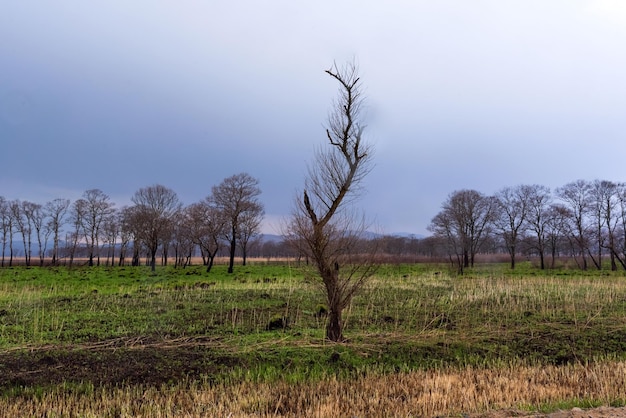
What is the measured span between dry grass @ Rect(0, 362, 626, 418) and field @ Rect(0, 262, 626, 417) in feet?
0.09

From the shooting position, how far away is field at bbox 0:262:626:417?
19.2 feet

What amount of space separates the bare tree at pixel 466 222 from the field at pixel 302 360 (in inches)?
1670

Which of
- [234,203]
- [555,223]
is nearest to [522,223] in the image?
[555,223]

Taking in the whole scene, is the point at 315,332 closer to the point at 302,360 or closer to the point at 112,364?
the point at 302,360

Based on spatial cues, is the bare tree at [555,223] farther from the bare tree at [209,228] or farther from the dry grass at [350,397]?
the dry grass at [350,397]

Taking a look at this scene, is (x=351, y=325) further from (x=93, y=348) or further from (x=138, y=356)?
(x=93, y=348)

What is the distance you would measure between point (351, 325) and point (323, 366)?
372 centimetres

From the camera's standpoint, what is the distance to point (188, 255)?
52.6m

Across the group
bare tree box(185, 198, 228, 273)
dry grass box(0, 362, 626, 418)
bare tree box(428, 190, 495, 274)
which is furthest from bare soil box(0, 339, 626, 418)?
bare tree box(428, 190, 495, 274)

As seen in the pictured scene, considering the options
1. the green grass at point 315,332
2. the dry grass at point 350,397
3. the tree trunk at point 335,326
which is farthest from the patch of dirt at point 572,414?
the tree trunk at point 335,326

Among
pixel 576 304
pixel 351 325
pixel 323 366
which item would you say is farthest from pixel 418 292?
pixel 323 366

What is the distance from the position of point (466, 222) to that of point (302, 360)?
53356mm

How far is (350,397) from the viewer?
241 inches

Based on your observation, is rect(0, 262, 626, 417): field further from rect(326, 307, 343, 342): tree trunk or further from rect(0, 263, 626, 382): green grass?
rect(326, 307, 343, 342): tree trunk
